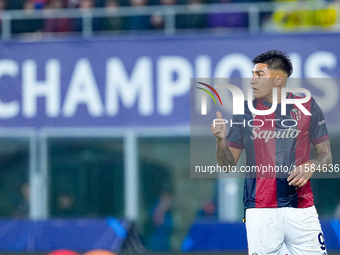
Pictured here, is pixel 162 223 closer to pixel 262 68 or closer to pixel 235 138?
pixel 235 138

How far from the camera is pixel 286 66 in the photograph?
5.80 metres

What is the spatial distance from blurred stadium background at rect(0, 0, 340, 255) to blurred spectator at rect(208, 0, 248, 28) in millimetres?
13

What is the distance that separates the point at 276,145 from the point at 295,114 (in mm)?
283

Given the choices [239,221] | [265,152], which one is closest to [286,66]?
[265,152]

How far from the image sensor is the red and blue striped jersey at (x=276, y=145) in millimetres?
5633

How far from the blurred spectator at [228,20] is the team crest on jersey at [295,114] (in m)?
4.08

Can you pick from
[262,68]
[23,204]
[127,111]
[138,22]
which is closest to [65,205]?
[23,204]

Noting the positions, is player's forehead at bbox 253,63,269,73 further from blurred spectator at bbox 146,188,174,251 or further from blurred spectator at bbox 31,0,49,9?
blurred spectator at bbox 31,0,49,9

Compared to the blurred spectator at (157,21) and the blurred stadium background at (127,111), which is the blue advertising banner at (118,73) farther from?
the blurred spectator at (157,21)

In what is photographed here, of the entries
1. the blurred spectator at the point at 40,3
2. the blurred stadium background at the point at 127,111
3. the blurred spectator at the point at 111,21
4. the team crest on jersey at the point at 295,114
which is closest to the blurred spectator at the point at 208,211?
the blurred stadium background at the point at 127,111

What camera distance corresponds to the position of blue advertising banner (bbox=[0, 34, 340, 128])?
9.47 metres

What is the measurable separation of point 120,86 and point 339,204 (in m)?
3.27

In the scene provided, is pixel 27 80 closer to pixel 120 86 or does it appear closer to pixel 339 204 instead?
pixel 120 86

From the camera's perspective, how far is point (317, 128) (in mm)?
5711
